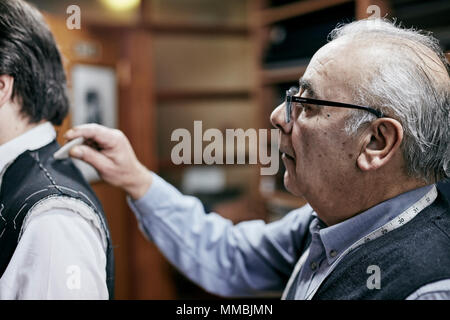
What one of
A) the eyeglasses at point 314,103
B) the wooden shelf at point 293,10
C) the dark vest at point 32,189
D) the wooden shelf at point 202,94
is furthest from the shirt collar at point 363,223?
the wooden shelf at point 202,94

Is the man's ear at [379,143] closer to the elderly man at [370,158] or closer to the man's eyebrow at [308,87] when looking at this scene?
the elderly man at [370,158]

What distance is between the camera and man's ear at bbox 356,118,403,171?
81cm

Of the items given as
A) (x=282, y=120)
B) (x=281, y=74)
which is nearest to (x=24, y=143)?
(x=282, y=120)

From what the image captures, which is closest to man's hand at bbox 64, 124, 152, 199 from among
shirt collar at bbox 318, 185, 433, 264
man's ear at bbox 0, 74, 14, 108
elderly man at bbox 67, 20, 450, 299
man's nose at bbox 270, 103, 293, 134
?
elderly man at bbox 67, 20, 450, 299

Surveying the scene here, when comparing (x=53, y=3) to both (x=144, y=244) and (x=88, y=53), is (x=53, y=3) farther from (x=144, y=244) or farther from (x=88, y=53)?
(x=144, y=244)

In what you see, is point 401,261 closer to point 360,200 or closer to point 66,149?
point 360,200

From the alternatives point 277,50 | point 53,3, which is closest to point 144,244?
point 277,50

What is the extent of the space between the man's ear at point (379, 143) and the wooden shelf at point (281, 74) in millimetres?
1287

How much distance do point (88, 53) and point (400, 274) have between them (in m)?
1.90

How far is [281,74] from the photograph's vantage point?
227 centimetres

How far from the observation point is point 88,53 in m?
2.19

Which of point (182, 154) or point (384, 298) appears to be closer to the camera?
point (384, 298)

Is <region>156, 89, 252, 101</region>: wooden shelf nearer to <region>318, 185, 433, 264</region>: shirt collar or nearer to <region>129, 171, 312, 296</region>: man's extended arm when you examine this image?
<region>129, 171, 312, 296</region>: man's extended arm

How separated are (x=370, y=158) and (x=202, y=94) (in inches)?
83.4
